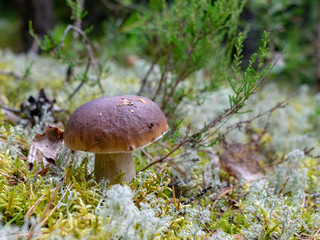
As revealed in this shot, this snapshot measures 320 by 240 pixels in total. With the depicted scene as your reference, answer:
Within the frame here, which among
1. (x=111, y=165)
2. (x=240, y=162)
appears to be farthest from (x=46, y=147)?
(x=240, y=162)

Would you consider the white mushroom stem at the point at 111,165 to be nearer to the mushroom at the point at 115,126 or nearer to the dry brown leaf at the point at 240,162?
the mushroom at the point at 115,126

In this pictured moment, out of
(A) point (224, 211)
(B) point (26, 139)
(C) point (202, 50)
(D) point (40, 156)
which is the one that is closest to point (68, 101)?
(B) point (26, 139)

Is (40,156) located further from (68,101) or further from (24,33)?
(24,33)

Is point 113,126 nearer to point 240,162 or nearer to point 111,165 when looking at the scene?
point 111,165

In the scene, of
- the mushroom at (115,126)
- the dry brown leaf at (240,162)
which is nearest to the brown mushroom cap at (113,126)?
the mushroom at (115,126)

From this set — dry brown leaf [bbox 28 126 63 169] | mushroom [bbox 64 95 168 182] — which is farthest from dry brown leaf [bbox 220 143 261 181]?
dry brown leaf [bbox 28 126 63 169]

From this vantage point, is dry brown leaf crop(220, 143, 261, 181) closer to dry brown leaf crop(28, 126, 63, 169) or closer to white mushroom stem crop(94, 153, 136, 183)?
white mushroom stem crop(94, 153, 136, 183)
